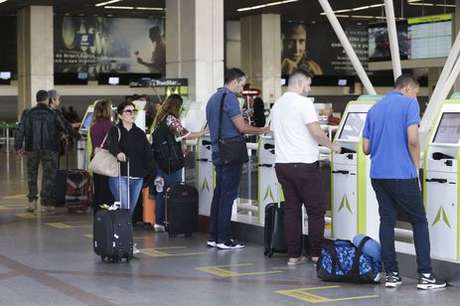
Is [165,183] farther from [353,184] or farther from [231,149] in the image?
[353,184]

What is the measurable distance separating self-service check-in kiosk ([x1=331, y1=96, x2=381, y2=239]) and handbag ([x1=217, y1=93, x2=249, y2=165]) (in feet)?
3.47

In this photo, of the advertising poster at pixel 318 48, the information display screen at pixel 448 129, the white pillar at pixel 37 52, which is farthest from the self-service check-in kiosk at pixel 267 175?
the advertising poster at pixel 318 48

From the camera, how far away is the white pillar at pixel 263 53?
34719 millimetres

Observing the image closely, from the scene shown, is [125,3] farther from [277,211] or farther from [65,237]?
[277,211]

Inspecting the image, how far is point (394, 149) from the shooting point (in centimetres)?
728

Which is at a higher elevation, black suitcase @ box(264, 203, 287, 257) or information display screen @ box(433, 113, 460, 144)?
information display screen @ box(433, 113, 460, 144)

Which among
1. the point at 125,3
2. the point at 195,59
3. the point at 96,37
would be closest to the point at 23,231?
the point at 195,59

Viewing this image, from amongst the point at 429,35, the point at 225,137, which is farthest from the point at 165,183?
the point at 429,35

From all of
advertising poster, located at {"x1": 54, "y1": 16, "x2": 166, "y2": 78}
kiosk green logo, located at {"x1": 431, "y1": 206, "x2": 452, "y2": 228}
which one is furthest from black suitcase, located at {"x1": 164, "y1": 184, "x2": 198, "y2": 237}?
advertising poster, located at {"x1": 54, "y1": 16, "x2": 166, "y2": 78}

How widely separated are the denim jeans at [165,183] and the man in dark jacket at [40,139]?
7.87 ft

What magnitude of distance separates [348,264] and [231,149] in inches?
85.4

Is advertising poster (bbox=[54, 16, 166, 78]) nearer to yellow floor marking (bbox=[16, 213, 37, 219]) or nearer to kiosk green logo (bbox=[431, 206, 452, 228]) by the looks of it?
yellow floor marking (bbox=[16, 213, 37, 219])

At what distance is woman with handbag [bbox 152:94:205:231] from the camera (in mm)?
10680

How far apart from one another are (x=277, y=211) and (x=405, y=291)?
1835 mm
